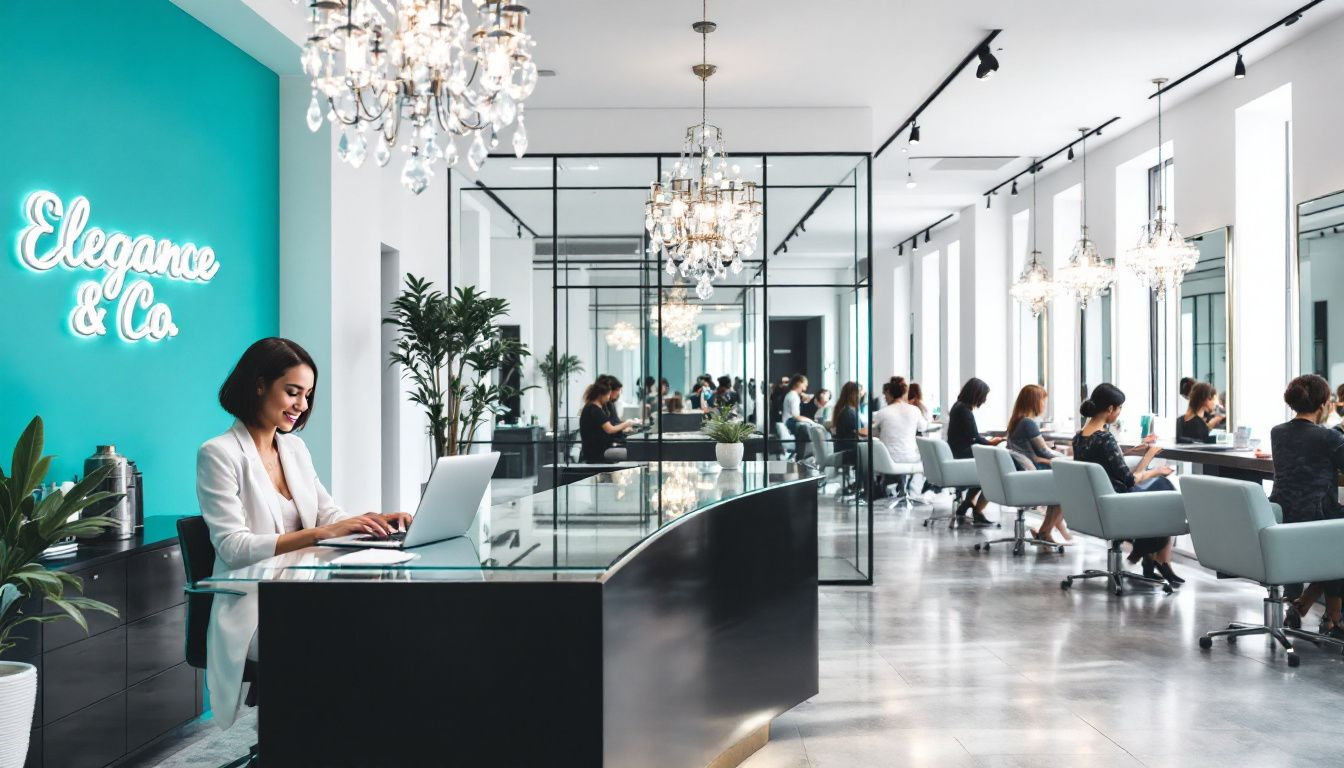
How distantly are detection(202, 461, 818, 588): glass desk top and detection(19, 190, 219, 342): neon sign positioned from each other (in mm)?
2259

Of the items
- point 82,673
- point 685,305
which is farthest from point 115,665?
point 685,305

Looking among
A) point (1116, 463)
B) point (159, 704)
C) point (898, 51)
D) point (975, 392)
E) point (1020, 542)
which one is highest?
point (898, 51)

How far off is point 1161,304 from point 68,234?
987cm

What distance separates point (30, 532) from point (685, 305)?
6629 millimetres

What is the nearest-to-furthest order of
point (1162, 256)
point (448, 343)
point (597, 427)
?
point (448, 343) → point (1162, 256) → point (597, 427)

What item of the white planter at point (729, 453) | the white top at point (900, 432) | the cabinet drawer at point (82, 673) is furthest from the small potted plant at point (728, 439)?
the white top at point (900, 432)

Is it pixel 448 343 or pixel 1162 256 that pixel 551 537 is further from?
pixel 1162 256

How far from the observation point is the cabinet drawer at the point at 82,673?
11.3 feet

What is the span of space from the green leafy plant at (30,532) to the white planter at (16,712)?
0.63 feet

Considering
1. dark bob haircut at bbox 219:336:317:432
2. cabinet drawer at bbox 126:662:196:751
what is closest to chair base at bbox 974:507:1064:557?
cabinet drawer at bbox 126:662:196:751

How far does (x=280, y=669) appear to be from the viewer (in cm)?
246

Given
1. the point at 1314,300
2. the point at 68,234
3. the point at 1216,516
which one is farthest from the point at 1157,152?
the point at 68,234

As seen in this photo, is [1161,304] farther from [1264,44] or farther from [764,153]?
[764,153]

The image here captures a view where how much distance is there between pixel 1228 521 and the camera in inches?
212
